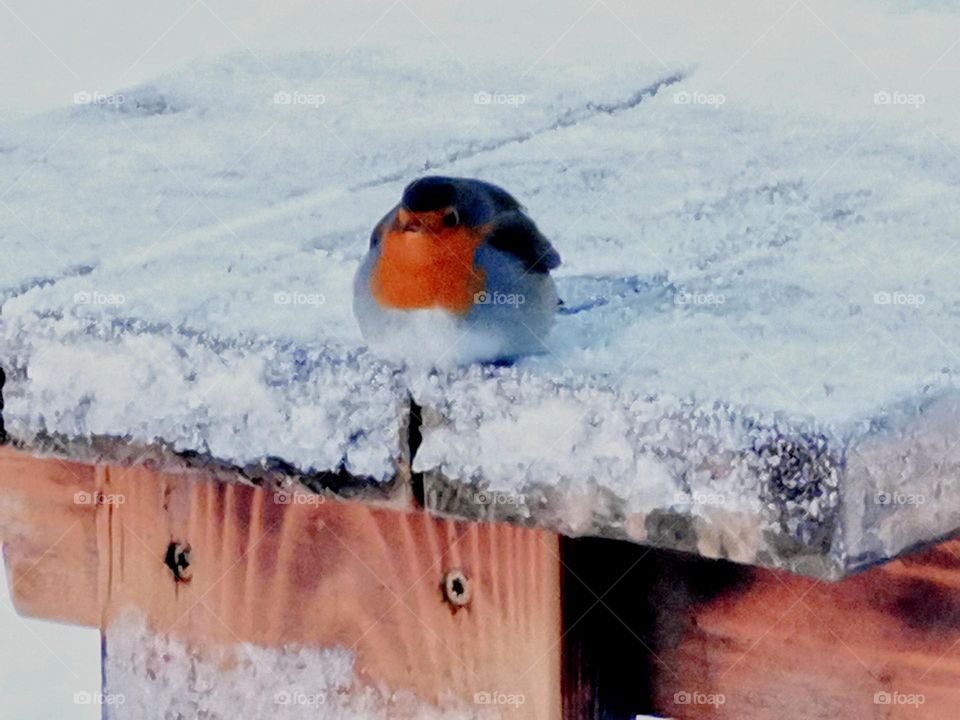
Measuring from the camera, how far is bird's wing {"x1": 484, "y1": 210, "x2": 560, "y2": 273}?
2105 mm

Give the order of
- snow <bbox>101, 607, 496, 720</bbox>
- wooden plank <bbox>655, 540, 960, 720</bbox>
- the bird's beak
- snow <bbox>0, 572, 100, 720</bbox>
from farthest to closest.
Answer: snow <bbox>0, 572, 100, 720</bbox> → the bird's beak → snow <bbox>101, 607, 496, 720</bbox> → wooden plank <bbox>655, 540, 960, 720</bbox>

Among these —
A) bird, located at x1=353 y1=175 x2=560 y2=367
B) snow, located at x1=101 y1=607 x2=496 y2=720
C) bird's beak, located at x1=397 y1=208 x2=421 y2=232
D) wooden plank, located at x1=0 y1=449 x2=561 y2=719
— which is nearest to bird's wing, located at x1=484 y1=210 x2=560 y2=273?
bird, located at x1=353 y1=175 x2=560 y2=367

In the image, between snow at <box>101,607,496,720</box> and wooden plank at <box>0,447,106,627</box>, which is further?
wooden plank at <box>0,447,106,627</box>

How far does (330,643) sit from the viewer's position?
6.08 feet

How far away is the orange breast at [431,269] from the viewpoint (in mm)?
2059

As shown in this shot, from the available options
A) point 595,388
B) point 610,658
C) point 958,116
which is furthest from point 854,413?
point 958,116

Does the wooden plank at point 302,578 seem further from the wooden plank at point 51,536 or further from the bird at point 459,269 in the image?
the bird at point 459,269

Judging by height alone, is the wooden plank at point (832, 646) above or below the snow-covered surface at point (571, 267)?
below

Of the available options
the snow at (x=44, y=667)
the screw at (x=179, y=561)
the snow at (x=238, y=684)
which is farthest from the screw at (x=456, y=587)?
the snow at (x=44, y=667)

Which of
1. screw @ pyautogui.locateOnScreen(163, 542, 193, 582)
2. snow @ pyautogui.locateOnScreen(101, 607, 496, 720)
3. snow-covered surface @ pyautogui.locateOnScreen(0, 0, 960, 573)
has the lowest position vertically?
snow @ pyautogui.locateOnScreen(101, 607, 496, 720)

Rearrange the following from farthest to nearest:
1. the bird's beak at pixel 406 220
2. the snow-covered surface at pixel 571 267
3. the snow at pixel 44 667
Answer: the snow at pixel 44 667 → the bird's beak at pixel 406 220 → the snow-covered surface at pixel 571 267

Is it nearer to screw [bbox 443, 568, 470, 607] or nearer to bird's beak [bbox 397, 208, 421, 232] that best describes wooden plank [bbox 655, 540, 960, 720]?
screw [bbox 443, 568, 470, 607]

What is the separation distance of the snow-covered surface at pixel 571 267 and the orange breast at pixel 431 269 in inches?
2.3

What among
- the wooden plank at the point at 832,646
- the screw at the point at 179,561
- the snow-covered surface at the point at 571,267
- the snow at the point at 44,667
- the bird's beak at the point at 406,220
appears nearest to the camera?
the snow-covered surface at the point at 571,267
